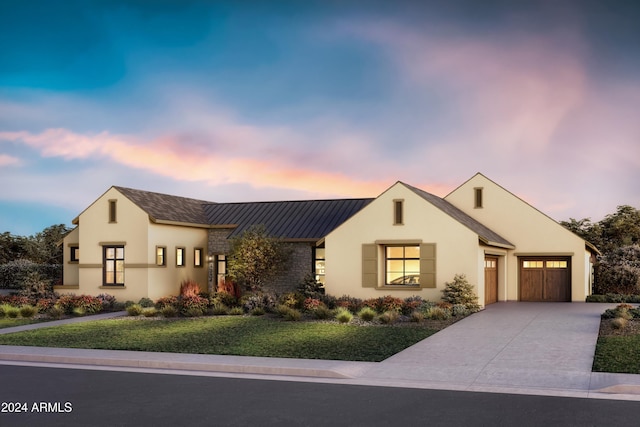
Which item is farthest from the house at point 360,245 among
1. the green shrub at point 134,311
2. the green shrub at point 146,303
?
the green shrub at point 134,311

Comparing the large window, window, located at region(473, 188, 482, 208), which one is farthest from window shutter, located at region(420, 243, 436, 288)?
window, located at region(473, 188, 482, 208)

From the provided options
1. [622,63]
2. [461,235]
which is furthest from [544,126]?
[461,235]

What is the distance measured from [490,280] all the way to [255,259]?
35.4 feet

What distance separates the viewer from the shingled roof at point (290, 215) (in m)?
32.3

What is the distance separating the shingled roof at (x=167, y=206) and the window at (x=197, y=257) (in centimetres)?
140

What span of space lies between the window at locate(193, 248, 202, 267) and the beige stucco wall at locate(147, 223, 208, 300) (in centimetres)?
17

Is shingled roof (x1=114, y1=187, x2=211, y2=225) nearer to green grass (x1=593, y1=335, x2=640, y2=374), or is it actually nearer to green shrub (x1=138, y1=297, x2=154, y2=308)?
green shrub (x1=138, y1=297, x2=154, y2=308)

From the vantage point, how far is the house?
2712 cm

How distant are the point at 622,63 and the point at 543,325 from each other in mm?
11551

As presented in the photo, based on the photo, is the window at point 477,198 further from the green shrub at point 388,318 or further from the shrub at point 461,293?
the green shrub at point 388,318

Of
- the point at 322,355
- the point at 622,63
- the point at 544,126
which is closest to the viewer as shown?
the point at 322,355

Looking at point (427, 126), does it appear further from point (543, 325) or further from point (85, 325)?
point (85, 325)

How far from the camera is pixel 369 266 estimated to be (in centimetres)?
2762

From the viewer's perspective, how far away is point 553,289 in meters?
32.2
